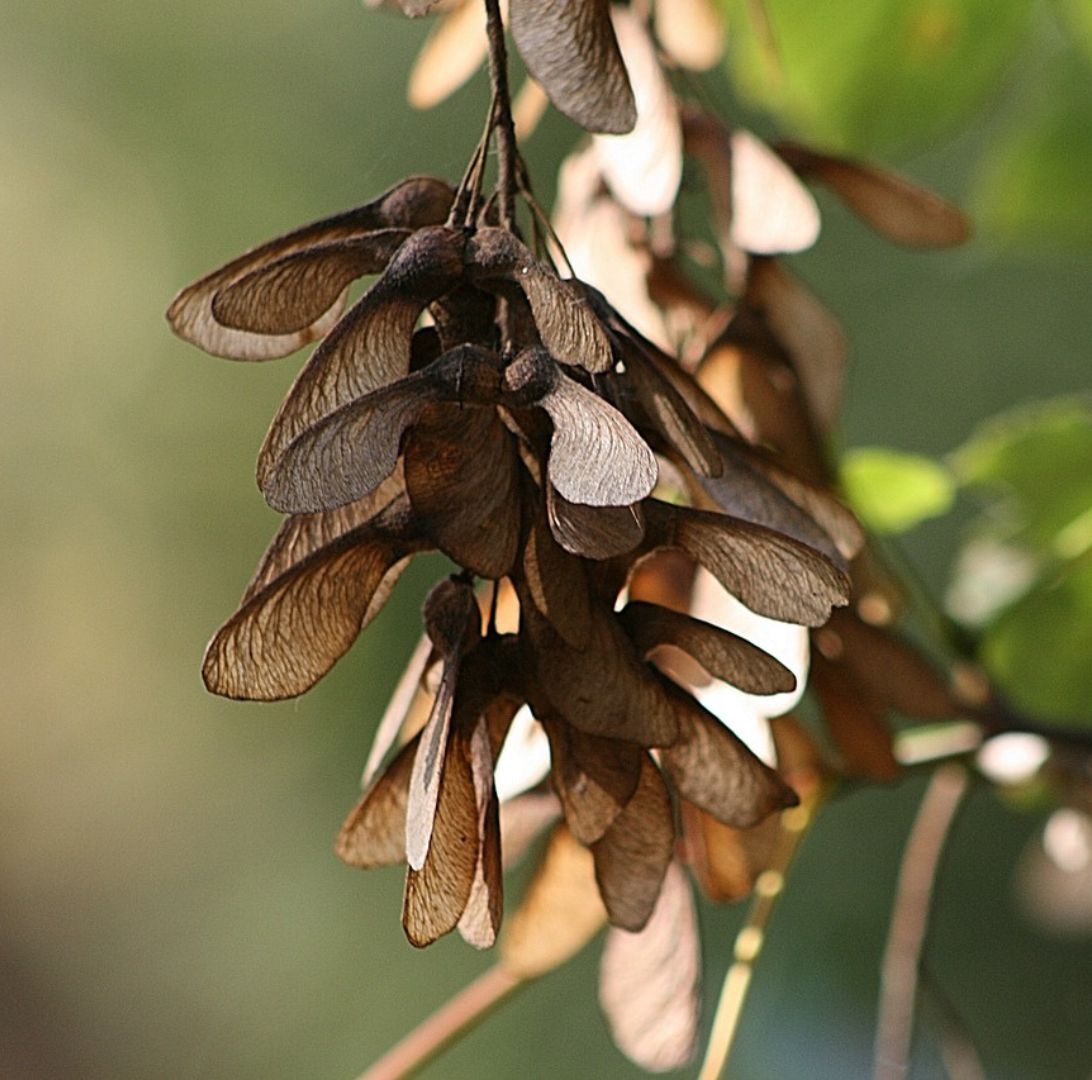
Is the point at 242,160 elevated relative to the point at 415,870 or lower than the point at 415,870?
elevated

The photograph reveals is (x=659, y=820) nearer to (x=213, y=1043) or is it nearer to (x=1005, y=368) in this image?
(x=1005, y=368)

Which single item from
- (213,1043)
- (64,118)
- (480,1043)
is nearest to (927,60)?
(480,1043)

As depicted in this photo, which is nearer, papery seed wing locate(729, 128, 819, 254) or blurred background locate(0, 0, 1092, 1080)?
papery seed wing locate(729, 128, 819, 254)

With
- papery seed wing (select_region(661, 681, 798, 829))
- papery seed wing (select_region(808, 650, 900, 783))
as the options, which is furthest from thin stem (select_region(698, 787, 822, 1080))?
papery seed wing (select_region(661, 681, 798, 829))

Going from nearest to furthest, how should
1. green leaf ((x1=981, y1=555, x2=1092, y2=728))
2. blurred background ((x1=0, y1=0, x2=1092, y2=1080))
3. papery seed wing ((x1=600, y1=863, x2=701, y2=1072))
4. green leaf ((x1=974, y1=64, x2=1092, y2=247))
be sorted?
papery seed wing ((x1=600, y1=863, x2=701, y2=1072)) < green leaf ((x1=981, y1=555, x2=1092, y2=728)) < green leaf ((x1=974, y1=64, x2=1092, y2=247)) < blurred background ((x1=0, y1=0, x2=1092, y2=1080))

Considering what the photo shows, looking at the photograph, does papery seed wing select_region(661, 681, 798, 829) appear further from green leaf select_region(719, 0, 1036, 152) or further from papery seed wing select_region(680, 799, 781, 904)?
green leaf select_region(719, 0, 1036, 152)

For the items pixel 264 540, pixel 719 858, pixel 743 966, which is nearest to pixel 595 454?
pixel 719 858
